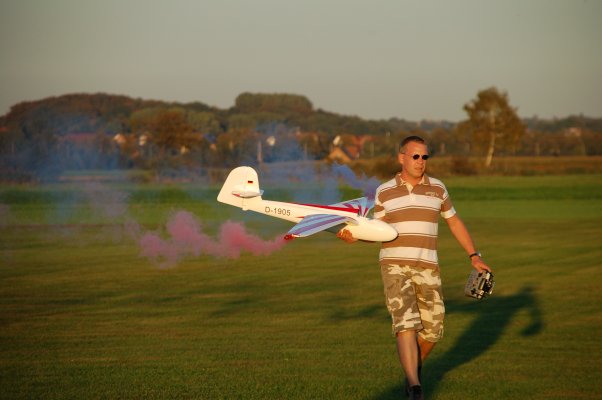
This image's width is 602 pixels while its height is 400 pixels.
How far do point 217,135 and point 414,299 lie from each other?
53007mm

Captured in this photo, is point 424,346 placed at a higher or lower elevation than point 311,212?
lower

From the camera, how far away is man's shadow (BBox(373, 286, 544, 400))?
354 inches

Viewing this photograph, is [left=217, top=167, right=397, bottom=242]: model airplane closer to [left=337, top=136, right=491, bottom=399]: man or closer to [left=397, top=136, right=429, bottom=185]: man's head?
[left=337, top=136, right=491, bottom=399]: man

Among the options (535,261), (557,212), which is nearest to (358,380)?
(535,261)

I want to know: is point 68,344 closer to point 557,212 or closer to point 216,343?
point 216,343

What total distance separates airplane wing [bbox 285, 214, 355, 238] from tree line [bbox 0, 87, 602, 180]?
1931 cm

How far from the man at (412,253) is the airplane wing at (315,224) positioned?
5.02 ft

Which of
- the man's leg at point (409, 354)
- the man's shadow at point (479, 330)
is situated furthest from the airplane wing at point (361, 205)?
the man's leg at point (409, 354)

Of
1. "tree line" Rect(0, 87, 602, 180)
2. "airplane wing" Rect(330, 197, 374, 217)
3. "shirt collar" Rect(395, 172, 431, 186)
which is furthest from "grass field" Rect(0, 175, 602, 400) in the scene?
"tree line" Rect(0, 87, 602, 180)

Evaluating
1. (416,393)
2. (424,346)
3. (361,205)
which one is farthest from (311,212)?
(416,393)

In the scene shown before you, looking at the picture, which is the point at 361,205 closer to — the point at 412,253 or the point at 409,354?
the point at 412,253

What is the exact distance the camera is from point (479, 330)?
11898 mm

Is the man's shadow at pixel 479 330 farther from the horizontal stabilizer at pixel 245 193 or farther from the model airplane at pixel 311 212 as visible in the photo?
the horizontal stabilizer at pixel 245 193

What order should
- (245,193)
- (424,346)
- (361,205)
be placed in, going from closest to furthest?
(424,346) → (361,205) → (245,193)
